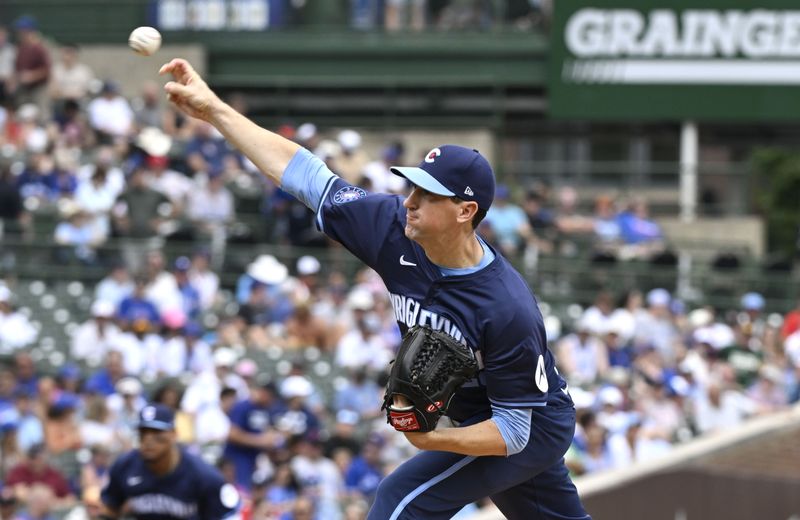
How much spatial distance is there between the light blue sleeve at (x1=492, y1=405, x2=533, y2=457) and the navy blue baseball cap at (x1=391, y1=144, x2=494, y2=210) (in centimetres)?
69

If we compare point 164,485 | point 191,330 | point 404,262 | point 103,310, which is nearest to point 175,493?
point 164,485

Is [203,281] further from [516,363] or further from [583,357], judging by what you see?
[516,363]

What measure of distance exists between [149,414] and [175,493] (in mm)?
402

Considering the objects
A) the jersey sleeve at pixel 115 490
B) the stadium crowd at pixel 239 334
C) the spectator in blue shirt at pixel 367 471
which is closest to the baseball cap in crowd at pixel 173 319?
the stadium crowd at pixel 239 334

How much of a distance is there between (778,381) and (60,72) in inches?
384

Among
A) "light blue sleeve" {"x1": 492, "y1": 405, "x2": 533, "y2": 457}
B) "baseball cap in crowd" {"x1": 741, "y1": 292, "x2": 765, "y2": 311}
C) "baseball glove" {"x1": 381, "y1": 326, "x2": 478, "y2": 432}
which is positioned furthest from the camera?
"baseball cap in crowd" {"x1": 741, "y1": 292, "x2": 765, "y2": 311}

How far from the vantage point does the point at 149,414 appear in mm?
7203

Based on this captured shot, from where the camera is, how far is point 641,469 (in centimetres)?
1111

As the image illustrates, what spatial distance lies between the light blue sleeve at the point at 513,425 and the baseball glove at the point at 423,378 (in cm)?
23

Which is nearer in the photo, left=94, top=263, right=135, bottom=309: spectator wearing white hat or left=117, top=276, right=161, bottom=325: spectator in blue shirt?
left=117, top=276, right=161, bottom=325: spectator in blue shirt

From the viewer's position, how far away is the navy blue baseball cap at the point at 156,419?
709 cm

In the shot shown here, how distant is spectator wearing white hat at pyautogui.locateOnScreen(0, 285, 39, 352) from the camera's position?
1317 cm

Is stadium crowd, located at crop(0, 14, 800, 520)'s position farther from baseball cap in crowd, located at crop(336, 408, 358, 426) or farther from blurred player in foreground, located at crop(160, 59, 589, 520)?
blurred player in foreground, located at crop(160, 59, 589, 520)

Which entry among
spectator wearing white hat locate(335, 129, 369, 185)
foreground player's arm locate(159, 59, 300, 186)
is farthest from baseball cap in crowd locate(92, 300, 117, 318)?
foreground player's arm locate(159, 59, 300, 186)
